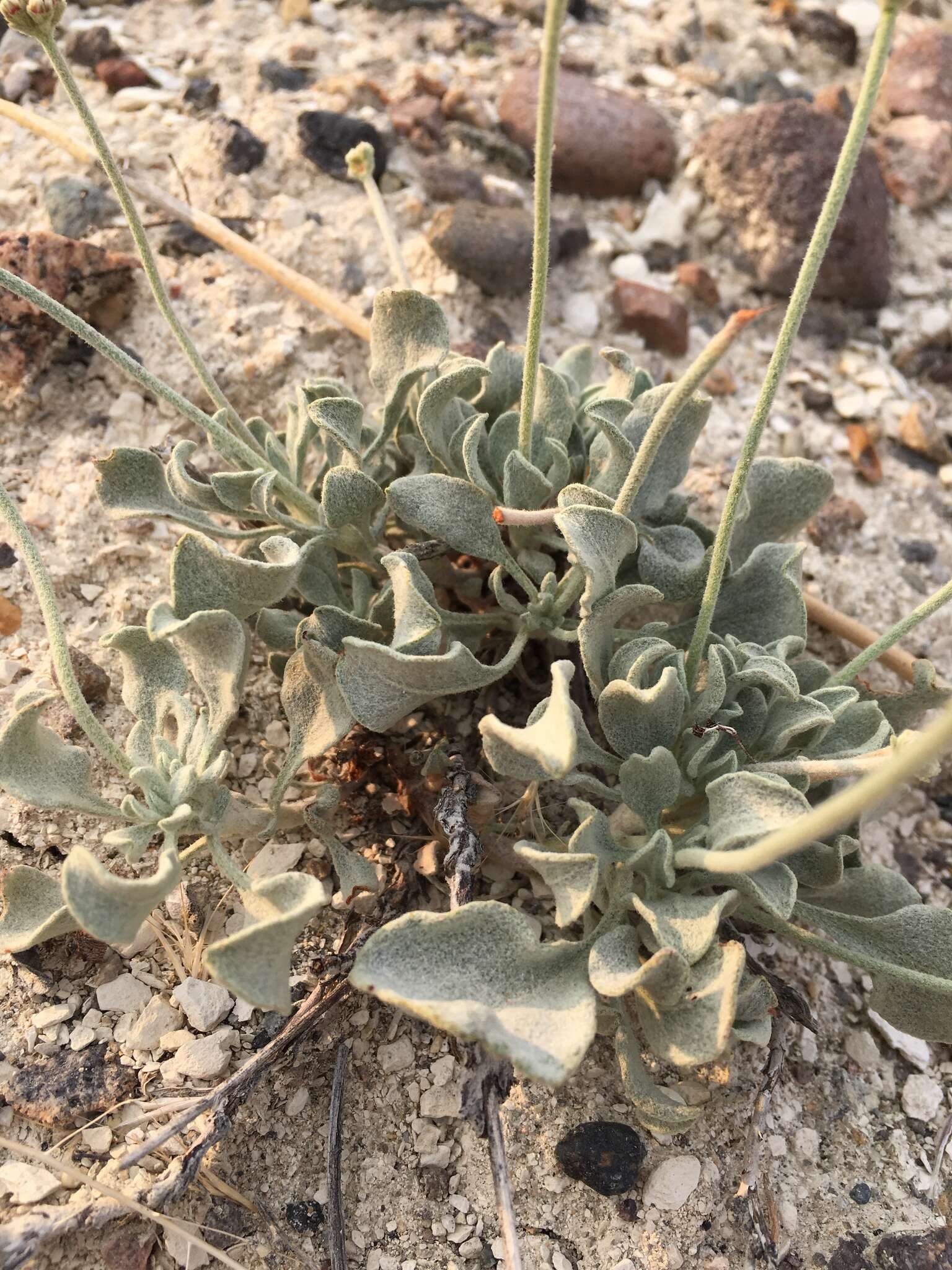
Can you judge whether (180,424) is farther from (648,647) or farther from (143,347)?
(648,647)

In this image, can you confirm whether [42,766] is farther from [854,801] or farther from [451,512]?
[854,801]

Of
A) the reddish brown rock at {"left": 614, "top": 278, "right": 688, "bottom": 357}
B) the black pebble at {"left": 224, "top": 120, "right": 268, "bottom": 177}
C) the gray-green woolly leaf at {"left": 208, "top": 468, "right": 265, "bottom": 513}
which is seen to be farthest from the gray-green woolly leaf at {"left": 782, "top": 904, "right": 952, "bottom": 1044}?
the black pebble at {"left": 224, "top": 120, "right": 268, "bottom": 177}

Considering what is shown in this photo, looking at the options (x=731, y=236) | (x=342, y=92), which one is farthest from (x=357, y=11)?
(x=731, y=236)

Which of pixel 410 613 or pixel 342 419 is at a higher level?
pixel 342 419

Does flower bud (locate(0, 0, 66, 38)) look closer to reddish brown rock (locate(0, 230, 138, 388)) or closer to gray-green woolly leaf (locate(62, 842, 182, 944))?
reddish brown rock (locate(0, 230, 138, 388))

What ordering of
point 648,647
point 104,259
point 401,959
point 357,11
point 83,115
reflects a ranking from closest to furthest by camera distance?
point 401,959 → point 83,115 → point 648,647 → point 104,259 → point 357,11

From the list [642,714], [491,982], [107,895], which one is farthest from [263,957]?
[642,714]

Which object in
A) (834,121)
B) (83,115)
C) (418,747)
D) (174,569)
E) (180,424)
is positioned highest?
(83,115)
